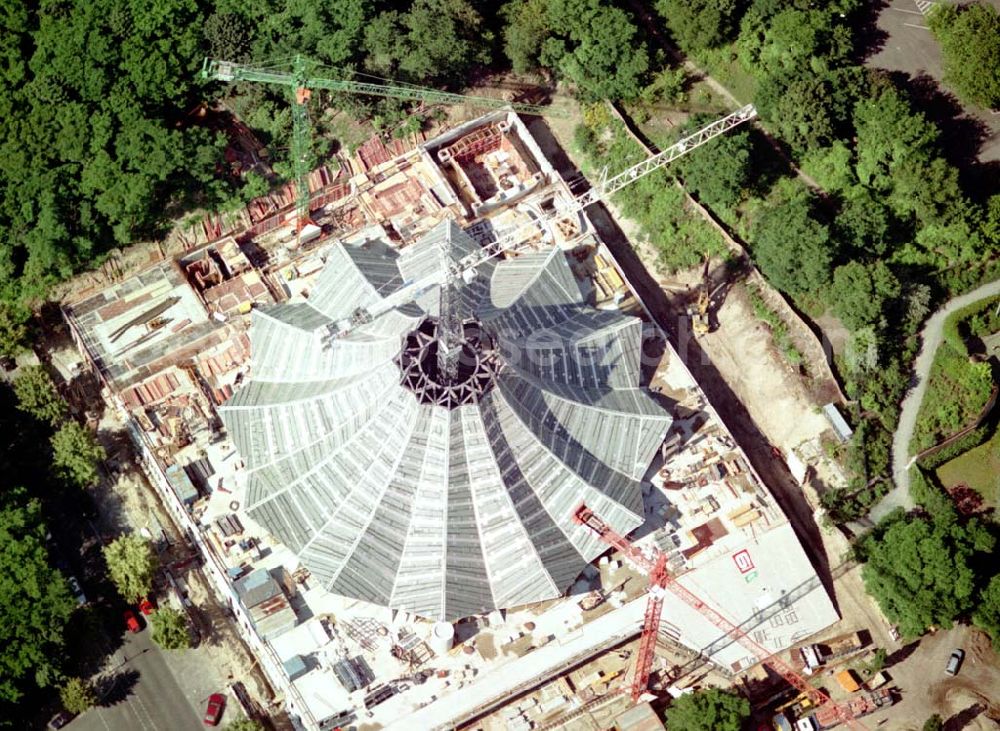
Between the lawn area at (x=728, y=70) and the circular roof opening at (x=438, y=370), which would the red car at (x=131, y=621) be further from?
the lawn area at (x=728, y=70)

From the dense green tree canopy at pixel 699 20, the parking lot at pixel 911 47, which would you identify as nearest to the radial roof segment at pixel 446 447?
the dense green tree canopy at pixel 699 20

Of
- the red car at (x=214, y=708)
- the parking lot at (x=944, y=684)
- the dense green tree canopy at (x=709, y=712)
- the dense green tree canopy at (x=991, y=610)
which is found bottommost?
the parking lot at (x=944, y=684)

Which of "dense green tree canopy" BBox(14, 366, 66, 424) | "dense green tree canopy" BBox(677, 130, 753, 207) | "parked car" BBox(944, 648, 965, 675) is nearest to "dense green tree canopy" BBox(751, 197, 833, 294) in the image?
"dense green tree canopy" BBox(677, 130, 753, 207)

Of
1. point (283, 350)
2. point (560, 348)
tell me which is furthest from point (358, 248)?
point (560, 348)

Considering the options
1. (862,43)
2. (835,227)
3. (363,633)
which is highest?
(862,43)

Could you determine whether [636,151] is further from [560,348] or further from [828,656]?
[828,656]

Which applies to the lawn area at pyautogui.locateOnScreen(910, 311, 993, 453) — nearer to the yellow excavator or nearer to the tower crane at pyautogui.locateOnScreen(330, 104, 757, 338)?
the yellow excavator
